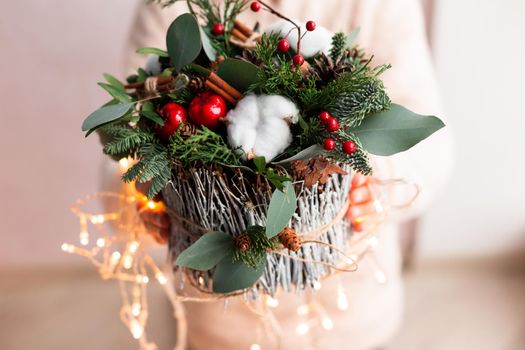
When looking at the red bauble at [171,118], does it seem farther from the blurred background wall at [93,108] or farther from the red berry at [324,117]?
the blurred background wall at [93,108]

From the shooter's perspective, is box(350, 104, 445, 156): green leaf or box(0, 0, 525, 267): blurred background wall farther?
box(0, 0, 525, 267): blurred background wall

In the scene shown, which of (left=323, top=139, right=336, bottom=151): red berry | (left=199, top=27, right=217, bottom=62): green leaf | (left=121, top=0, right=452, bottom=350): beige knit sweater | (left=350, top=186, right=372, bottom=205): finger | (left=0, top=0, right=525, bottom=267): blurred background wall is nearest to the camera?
(left=323, top=139, right=336, bottom=151): red berry

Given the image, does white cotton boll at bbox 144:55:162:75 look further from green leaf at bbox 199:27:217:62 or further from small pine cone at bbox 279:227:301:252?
small pine cone at bbox 279:227:301:252

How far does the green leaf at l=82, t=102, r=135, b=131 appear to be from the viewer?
56 centimetres

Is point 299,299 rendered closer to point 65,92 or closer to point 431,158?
point 431,158

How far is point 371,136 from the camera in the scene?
0.56m

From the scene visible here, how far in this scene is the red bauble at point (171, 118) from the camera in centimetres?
55

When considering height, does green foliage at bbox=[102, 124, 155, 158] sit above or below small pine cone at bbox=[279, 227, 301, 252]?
above

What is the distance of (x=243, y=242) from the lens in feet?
1.87

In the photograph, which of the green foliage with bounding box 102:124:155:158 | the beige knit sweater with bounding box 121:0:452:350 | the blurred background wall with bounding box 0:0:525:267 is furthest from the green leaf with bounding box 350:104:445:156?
the blurred background wall with bounding box 0:0:525:267

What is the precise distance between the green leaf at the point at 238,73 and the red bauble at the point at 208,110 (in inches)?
1.0

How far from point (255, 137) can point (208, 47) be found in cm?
15

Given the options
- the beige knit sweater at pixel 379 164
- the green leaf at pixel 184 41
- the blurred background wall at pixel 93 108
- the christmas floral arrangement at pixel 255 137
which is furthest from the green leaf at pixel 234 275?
the blurred background wall at pixel 93 108

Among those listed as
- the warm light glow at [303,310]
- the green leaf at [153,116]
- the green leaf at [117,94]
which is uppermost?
the green leaf at [117,94]
